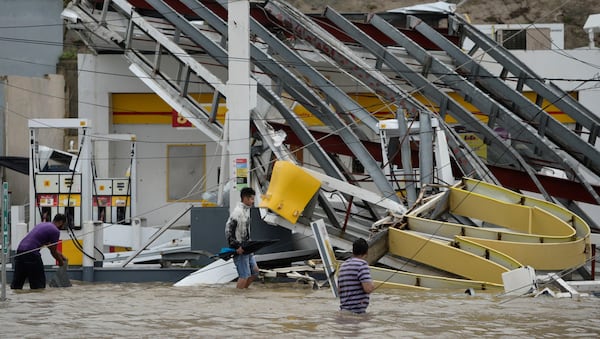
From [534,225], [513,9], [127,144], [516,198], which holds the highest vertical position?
[513,9]

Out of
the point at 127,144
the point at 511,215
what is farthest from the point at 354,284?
the point at 127,144

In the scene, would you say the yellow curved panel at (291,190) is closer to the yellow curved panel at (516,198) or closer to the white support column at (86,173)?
the yellow curved panel at (516,198)

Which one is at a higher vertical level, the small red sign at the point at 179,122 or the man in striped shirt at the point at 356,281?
the small red sign at the point at 179,122

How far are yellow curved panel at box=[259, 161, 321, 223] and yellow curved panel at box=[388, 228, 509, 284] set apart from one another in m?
1.83

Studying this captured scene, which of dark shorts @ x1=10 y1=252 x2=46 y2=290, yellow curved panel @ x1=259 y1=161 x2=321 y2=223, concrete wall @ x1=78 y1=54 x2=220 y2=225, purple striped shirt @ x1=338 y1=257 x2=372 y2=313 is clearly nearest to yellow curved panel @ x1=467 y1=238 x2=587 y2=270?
yellow curved panel @ x1=259 y1=161 x2=321 y2=223

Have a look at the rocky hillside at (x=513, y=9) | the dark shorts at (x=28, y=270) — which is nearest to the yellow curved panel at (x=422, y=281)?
the dark shorts at (x=28, y=270)

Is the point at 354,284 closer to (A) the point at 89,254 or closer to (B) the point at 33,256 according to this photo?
(B) the point at 33,256

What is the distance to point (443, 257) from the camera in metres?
18.5

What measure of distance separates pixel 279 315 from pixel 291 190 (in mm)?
5812

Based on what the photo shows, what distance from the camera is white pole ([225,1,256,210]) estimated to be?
70.4 feet

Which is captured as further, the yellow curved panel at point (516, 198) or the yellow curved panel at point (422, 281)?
the yellow curved panel at point (516, 198)

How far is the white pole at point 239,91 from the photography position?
70.4ft

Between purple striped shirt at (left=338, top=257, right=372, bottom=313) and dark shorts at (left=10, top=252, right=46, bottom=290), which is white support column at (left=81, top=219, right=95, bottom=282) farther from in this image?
purple striped shirt at (left=338, top=257, right=372, bottom=313)

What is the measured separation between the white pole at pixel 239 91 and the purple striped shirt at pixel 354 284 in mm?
8002
